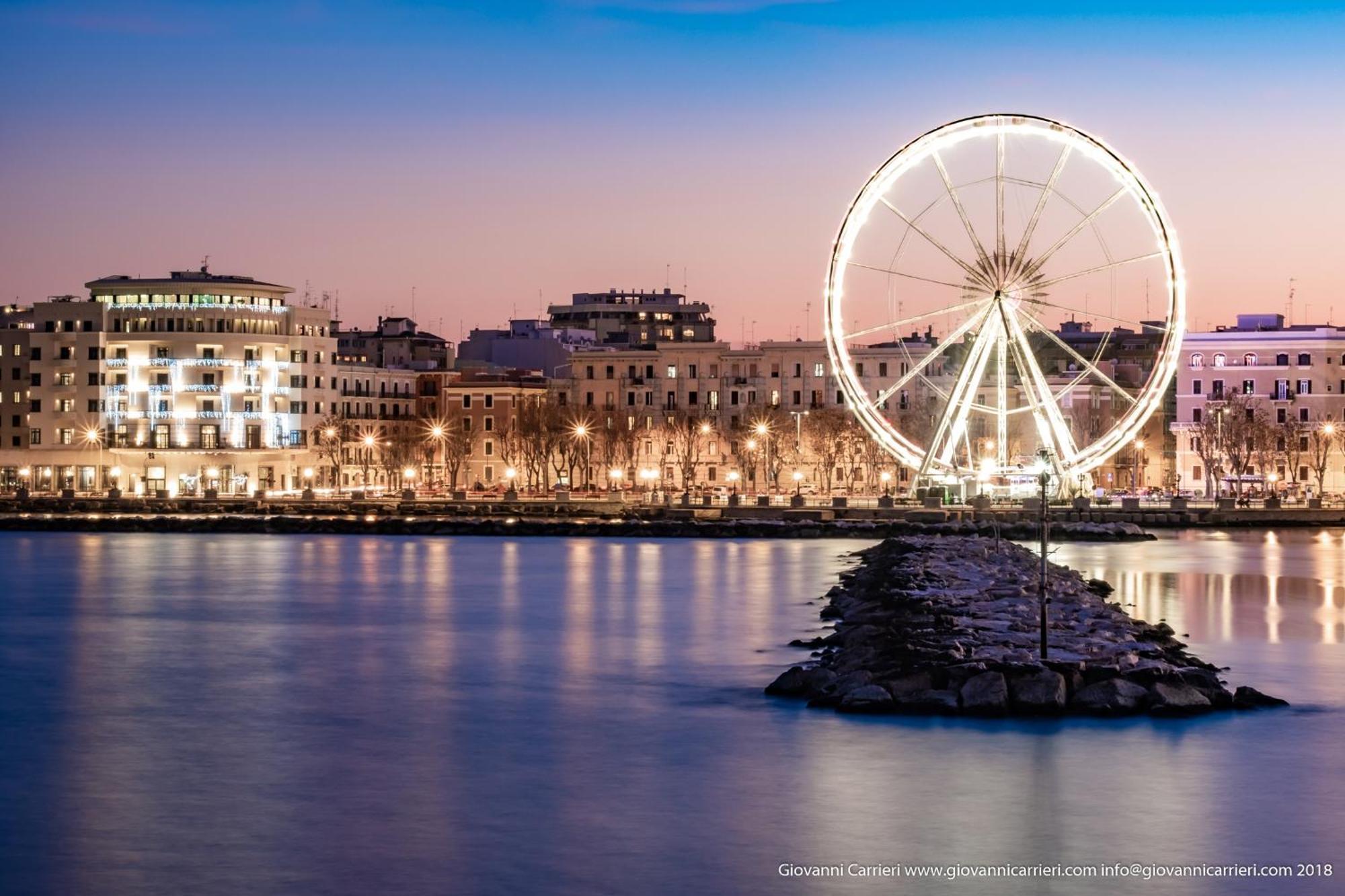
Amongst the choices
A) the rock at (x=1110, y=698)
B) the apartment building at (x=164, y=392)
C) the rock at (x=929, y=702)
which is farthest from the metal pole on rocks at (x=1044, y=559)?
the apartment building at (x=164, y=392)

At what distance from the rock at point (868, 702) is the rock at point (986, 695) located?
1.06 metres

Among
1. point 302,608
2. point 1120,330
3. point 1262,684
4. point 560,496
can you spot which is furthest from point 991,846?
point 1120,330

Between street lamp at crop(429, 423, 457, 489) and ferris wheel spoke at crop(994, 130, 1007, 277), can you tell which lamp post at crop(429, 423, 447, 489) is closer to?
street lamp at crop(429, 423, 457, 489)

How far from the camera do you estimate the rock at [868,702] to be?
28.7 meters

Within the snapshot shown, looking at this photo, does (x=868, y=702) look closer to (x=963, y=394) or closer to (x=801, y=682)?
(x=801, y=682)

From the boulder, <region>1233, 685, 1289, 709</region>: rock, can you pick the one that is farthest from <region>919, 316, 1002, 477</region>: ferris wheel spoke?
<region>1233, 685, 1289, 709</region>: rock

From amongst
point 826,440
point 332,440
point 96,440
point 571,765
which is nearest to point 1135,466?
point 826,440

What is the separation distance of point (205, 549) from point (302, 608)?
2704 cm

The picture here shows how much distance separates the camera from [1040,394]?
68.2 m

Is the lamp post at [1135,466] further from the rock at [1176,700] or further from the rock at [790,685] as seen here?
the rock at [1176,700]

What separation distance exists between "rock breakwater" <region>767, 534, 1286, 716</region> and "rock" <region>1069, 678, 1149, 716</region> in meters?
0.02

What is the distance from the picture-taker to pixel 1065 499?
257 ft

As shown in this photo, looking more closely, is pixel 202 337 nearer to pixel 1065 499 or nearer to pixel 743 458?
pixel 743 458

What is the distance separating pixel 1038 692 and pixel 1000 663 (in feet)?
4.43
